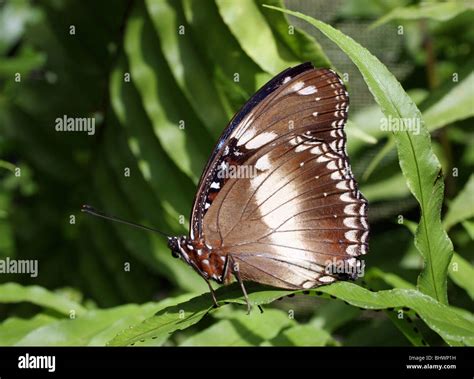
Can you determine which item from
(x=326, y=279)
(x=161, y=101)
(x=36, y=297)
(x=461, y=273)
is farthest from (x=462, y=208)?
(x=36, y=297)

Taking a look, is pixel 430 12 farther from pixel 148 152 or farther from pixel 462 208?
pixel 148 152

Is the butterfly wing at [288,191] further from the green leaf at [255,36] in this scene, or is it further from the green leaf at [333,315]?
the green leaf at [333,315]

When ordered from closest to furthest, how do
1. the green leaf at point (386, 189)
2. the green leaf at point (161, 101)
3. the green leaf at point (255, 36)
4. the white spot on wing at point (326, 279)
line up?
the white spot on wing at point (326, 279) → the green leaf at point (255, 36) → the green leaf at point (161, 101) → the green leaf at point (386, 189)

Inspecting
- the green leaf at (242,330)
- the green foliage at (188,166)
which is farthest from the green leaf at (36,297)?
the green leaf at (242,330)

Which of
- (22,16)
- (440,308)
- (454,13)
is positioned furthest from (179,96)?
(22,16)

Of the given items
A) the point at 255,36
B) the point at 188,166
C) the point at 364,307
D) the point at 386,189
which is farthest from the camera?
the point at 386,189

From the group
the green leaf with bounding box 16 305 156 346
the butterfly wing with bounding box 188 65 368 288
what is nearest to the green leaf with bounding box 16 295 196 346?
the green leaf with bounding box 16 305 156 346

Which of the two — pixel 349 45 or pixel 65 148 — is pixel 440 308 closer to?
pixel 349 45
